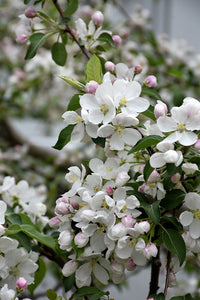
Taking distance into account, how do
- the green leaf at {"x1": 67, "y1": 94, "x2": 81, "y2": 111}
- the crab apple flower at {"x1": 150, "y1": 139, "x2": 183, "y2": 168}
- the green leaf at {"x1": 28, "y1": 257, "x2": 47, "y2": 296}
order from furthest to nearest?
1. the green leaf at {"x1": 28, "y1": 257, "x2": 47, "y2": 296}
2. the green leaf at {"x1": 67, "y1": 94, "x2": 81, "y2": 111}
3. the crab apple flower at {"x1": 150, "y1": 139, "x2": 183, "y2": 168}

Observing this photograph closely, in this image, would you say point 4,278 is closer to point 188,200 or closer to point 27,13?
point 188,200

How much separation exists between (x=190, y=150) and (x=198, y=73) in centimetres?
113

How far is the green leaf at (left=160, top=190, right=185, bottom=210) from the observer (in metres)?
0.58

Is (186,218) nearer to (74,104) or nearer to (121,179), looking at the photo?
(121,179)

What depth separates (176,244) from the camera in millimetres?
568

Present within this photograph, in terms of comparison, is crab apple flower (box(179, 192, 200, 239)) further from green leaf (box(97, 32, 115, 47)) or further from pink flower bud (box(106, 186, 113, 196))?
green leaf (box(97, 32, 115, 47))

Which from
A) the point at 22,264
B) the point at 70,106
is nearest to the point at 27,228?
the point at 22,264

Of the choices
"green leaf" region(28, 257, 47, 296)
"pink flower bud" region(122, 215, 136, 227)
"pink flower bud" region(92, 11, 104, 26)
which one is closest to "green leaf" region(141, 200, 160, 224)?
"pink flower bud" region(122, 215, 136, 227)

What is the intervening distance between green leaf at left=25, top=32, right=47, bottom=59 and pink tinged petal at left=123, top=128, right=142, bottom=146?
0.96 ft

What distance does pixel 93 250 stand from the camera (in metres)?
0.60

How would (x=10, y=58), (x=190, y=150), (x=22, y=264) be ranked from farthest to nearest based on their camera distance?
1. (x=10, y=58)
2. (x=22, y=264)
3. (x=190, y=150)

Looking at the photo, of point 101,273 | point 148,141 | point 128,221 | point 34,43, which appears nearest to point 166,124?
point 148,141

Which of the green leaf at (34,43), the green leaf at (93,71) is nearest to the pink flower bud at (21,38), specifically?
the green leaf at (34,43)

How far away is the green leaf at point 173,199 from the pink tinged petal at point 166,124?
0.10m
